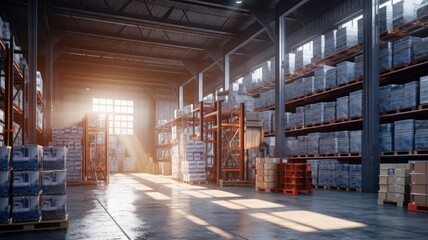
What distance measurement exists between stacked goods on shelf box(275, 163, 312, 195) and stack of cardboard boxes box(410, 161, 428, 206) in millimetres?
4113

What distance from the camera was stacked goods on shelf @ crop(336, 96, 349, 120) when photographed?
1355 cm

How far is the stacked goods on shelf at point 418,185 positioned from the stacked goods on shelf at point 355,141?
4.55m

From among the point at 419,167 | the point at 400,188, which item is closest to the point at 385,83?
the point at 400,188

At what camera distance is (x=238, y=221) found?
266 inches

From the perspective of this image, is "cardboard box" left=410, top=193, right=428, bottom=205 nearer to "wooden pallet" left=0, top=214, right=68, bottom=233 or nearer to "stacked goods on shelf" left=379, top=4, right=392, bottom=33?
"stacked goods on shelf" left=379, top=4, right=392, bottom=33

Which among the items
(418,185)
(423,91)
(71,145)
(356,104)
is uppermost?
(423,91)

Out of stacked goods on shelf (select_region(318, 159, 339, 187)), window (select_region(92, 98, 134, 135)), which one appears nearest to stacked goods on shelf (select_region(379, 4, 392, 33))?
stacked goods on shelf (select_region(318, 159, 339, 187))

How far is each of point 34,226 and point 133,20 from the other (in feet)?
43.8

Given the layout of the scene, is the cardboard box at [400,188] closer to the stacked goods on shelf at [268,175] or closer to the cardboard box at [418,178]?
the cardboard box at [418,178]

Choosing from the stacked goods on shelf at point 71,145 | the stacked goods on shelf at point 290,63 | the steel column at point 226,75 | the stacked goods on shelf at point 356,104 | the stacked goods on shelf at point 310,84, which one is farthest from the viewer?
the steel column at point 226,75

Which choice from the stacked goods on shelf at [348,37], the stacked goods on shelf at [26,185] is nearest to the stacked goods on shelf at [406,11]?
the stacked goods on shelf at [348,37]

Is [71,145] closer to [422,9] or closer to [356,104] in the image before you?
[356,104]

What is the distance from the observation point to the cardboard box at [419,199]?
793 centimetres

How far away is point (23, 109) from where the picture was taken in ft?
40.8
